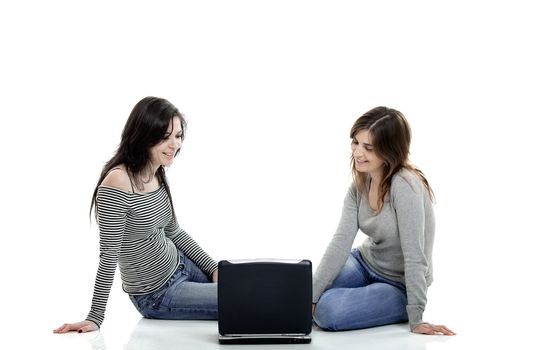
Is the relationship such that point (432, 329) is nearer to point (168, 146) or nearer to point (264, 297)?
point (264, 297)

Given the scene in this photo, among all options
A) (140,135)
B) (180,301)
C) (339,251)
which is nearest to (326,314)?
(339,251)

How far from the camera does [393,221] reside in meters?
3.31

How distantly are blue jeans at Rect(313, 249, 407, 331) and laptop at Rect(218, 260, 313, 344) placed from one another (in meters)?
0.20

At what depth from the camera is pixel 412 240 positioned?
3.21 metres

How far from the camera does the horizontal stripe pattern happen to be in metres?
3.19

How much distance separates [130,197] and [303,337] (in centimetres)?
84

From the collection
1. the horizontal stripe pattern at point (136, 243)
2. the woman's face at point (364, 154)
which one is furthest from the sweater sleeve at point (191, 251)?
the woman's face at point (364, 154)

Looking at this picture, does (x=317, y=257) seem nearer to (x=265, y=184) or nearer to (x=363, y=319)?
(x=265, y=184)

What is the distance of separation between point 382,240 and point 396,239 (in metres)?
0.07

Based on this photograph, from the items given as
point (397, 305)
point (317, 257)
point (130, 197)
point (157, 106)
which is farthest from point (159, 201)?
point (317, 257)

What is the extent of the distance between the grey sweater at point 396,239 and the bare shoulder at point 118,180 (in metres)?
0.84

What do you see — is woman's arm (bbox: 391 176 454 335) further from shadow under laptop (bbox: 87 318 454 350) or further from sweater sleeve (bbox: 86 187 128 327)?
sweater sleeve (bbox: 86 187 128 327)

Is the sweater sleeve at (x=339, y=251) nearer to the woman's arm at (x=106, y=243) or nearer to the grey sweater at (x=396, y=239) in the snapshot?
the grey sweater at (x=396, y=239)

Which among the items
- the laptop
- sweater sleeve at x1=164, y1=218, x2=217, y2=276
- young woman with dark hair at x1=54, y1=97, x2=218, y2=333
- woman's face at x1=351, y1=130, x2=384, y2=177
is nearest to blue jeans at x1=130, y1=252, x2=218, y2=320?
young woman with dark hair at x1=54, y1=97, x2=218, y2=333
